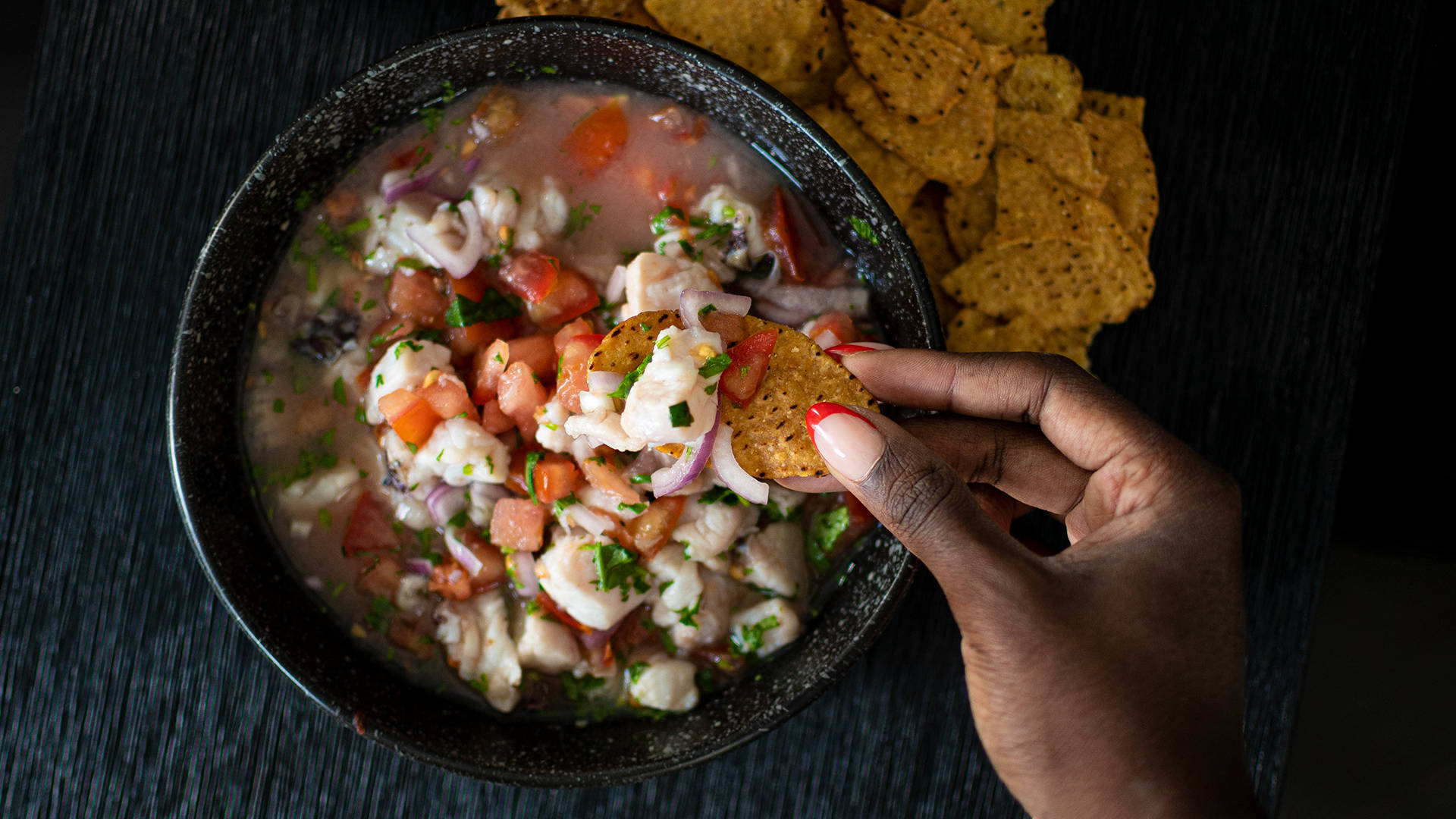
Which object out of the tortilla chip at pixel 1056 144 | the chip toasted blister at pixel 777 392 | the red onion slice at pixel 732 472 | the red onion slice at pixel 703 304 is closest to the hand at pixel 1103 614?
the chip toasted blister at pixel 777 392

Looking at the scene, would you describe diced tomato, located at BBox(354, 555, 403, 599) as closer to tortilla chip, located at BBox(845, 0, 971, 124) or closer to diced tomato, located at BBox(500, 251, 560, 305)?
diced tomato, located at BBox(500, 251, 560, 305)

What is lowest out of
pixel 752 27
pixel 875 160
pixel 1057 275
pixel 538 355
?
pixel 538 355

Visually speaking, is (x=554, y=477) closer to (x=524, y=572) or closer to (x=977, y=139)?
(x=524, y=572)

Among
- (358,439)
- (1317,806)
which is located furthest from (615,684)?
(1317,806)

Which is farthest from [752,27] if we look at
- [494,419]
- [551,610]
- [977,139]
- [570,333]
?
[551,610]

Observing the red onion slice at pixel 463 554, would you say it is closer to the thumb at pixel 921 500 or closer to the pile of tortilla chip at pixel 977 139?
the thumb at pixel 921 500

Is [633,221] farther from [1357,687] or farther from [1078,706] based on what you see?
[1357,687]

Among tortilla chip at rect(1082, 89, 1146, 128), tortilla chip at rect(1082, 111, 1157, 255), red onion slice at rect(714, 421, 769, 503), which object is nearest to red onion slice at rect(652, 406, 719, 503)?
red onion slice at rect(714, 421, 769, 503)
